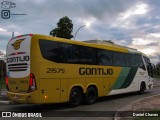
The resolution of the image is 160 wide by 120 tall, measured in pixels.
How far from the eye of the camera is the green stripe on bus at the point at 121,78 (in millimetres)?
20031

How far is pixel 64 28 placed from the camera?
44406 mm

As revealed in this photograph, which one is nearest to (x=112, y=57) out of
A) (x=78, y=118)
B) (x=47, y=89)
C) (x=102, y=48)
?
(x=102, y=48)

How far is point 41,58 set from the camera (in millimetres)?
14227

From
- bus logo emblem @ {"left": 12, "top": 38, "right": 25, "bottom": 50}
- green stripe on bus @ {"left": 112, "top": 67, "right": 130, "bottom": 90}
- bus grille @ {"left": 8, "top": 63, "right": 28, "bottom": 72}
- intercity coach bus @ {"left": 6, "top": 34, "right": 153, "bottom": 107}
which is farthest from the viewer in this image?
green stripe on bus @ {"left": 112, "top": 67, "right": 130, "bottom": 90}

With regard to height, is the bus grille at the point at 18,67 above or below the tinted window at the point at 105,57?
below

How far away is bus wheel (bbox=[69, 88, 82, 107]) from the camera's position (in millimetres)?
15883

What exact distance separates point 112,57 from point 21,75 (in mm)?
6943

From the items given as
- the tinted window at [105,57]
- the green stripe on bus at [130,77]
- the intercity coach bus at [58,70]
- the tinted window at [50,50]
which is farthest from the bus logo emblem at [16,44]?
the green stripe on bus at [130,77]

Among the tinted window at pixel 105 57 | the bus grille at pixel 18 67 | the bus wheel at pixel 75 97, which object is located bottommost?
the bus wheel at pixel 75 97

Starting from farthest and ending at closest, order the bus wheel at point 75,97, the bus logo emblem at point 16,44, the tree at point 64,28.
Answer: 1. the tree at point 64,28
2. the bus wheel at point 75,97
3. the bus logo emblem at point 16,44

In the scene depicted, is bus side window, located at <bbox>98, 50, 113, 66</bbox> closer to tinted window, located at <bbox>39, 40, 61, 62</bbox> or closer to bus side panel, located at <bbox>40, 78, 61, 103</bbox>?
tinted window, located at <bbox>39, 40, 61, 62</bbox>

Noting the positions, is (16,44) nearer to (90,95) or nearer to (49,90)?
(49,90)

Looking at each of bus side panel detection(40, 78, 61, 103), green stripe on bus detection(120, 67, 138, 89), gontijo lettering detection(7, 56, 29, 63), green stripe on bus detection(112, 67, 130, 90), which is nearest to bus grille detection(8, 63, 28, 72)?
gontijo lettering detection(7, 56, 29, 63)

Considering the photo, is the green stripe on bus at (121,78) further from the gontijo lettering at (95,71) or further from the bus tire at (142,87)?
the bus tire at (142,87)
